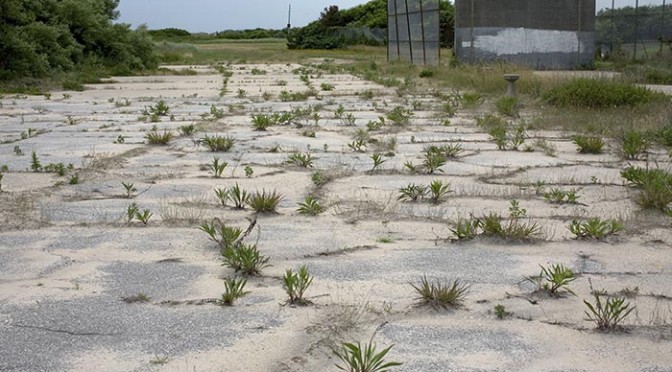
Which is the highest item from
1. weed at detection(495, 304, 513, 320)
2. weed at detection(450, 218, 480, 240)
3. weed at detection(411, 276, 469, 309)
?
weed at detection(450, 218, 480, 240)

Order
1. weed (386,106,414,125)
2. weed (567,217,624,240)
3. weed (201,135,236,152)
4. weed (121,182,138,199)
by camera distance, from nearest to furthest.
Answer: weed (567,217,624,240) → weed (121,182,138,199) → weed (201,135,236,152) → weed (386,106,414,125)

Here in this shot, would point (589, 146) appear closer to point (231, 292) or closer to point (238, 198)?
point (238, 198)

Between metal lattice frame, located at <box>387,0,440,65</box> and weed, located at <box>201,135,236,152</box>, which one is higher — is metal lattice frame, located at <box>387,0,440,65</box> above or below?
above

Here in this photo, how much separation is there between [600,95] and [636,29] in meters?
12.8

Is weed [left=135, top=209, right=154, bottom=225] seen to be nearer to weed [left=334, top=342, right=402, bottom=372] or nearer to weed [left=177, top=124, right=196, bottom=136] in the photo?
weed [left=334, top=342, right=402, bottom=372]

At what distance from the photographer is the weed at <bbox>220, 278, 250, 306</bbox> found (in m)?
2.89

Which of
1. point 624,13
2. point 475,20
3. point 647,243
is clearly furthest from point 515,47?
point 647,243

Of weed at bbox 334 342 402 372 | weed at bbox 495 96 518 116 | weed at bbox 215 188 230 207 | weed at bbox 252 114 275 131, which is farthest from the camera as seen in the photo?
weed at bbox 495 96 518 116

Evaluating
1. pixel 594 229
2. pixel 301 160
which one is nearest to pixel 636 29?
pixel 301 160

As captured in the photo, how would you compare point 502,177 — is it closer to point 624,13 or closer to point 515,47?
point 515,47

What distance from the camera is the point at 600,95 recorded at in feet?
32.1

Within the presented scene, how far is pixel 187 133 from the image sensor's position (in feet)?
25.2

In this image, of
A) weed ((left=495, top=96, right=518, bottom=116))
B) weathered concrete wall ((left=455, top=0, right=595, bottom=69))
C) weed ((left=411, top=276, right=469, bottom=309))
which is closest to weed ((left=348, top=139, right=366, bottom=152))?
weed ((left=495, top=96, right=518, bottom=116))

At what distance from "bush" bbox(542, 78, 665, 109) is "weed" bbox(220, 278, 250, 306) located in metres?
7.77
